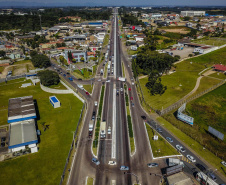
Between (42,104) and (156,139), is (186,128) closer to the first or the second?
(156,139)

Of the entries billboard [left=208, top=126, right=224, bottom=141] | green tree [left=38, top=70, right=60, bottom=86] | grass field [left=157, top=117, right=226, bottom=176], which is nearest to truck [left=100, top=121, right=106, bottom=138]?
grass field [left=157, top=117, right=226, bottom=176]

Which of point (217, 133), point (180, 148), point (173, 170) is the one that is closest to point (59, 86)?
point (180, 148)

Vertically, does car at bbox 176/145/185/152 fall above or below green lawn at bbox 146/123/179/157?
above

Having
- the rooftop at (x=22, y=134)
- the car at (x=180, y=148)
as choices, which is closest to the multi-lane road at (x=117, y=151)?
the car at (x=180, y=148)

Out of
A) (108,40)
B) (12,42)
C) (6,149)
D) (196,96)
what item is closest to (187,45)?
(108,40)

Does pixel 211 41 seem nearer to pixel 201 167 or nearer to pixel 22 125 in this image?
pixel 201 167

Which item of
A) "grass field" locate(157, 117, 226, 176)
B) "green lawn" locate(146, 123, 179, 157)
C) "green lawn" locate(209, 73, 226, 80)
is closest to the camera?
"grass field" locate(157, 117, 226, 176)

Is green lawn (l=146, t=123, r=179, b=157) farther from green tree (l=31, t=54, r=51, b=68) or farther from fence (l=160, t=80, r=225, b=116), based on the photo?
green tree (l=31, t=54, r=51, b=68)

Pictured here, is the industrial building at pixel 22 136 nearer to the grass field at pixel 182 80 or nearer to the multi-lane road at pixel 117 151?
the multi-lane road at pixel 117 151
